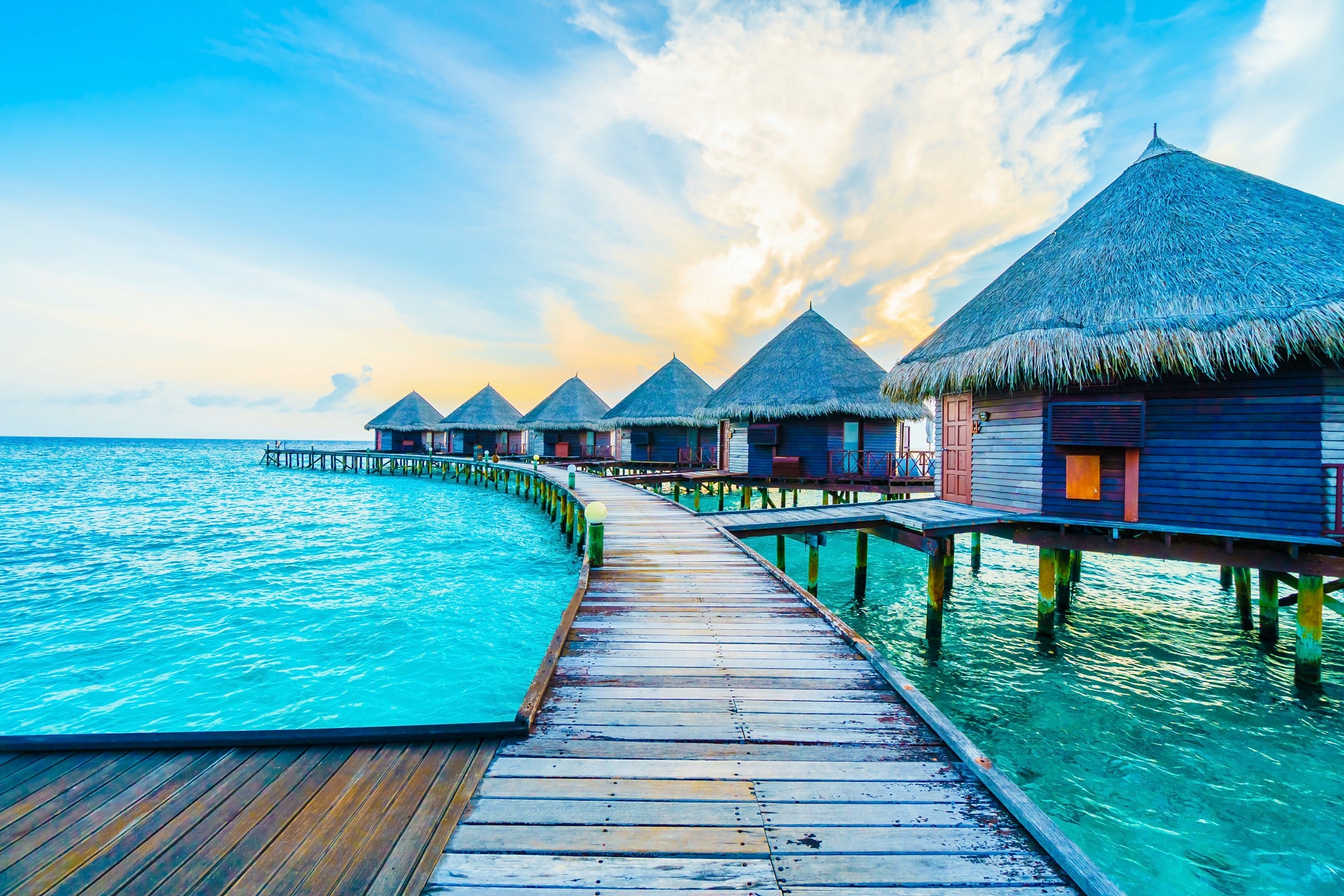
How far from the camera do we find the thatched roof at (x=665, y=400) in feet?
89.0

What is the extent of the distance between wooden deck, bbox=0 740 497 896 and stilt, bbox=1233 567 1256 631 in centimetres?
1294

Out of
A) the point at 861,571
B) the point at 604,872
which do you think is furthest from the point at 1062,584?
the point at 604,872

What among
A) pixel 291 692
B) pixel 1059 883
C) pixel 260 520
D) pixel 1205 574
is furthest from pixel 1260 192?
pixel 260 520

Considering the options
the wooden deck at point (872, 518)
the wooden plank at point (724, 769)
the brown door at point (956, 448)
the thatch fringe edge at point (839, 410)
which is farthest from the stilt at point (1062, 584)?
the wooden plank at point (724, 769)

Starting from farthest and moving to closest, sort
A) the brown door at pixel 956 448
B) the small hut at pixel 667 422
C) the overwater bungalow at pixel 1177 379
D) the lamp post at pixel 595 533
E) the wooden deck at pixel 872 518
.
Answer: the small hut at pixel 667 422 < the brown door at pixel 956 448 < the wooden deck at pixel 872 518 < the overwater bungalow at pixel 1177 379 < the lamp post at pixel 595 533

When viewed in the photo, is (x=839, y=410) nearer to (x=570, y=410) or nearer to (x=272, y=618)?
(x=272, y=618)

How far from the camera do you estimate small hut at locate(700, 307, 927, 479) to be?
1755 centimetres

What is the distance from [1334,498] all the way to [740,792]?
31.9 feet

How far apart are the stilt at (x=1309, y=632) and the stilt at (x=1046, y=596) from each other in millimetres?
2678

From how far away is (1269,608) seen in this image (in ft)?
26.7

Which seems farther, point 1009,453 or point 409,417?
point 409,417

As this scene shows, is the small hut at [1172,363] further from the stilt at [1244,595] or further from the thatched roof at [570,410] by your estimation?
the thatched roof at [570,410]

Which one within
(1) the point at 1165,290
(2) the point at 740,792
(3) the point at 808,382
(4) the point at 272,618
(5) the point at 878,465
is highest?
(1) the point at 1165,290

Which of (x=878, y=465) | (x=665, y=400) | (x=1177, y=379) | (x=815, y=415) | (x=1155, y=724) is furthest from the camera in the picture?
(x=665, y=400)
